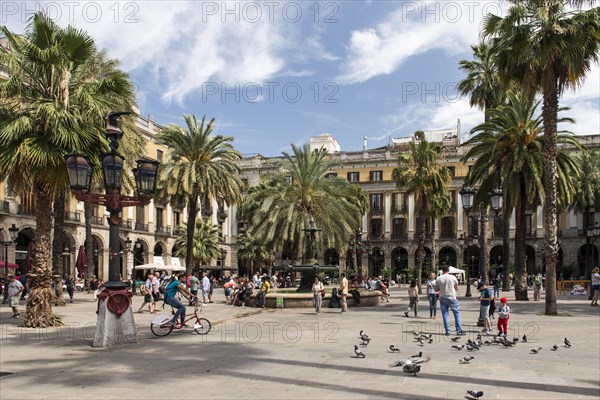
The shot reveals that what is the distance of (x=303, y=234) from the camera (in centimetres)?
3453

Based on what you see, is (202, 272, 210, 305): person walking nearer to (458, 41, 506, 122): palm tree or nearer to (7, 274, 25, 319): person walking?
(7, 274, 25, 319): person walking

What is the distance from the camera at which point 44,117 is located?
14852mm

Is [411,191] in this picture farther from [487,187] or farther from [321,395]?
[321,395]

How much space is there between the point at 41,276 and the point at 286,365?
8964mm

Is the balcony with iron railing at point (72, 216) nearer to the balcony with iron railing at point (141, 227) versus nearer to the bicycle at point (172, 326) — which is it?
the balcony with iron railing at point (141, 227)

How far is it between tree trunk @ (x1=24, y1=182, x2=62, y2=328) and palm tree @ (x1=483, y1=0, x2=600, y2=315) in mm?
15221

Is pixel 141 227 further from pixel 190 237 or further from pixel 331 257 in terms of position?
pixel 331 257

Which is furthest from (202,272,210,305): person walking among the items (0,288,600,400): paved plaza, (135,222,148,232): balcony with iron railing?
(135,222,148,232): balcony with iron railing

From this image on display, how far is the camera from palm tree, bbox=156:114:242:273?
1266 inches

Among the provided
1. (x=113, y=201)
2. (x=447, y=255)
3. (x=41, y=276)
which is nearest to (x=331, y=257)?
(x=447, y=255)

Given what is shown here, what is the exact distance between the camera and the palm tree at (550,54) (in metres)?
18.9

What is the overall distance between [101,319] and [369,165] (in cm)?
5927

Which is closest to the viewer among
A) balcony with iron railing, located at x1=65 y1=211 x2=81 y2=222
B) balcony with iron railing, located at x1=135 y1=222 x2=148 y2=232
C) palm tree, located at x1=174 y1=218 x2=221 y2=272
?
balcony with iron railing, located at x1=65 y1=211 x2=81 y2=222

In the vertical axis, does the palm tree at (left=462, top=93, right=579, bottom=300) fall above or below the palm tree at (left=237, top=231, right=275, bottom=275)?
above
